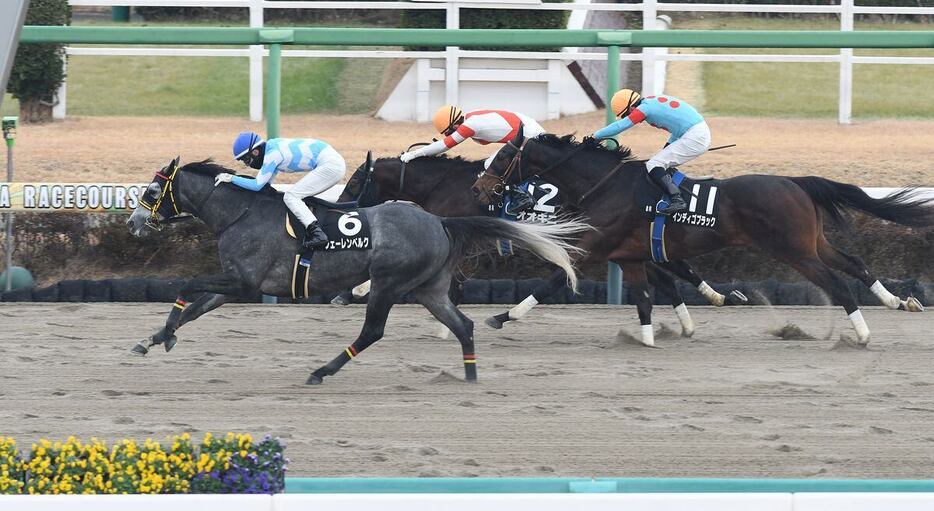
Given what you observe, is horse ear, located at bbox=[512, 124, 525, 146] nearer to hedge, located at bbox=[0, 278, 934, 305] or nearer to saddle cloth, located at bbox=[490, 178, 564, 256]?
saddle cloth, located at bbox=[490, 178, 564, 256]

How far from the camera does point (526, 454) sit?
5973mm

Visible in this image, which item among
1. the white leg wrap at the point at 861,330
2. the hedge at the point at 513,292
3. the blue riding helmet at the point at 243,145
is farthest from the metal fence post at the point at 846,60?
the blue riding helmet at the point at 243,145

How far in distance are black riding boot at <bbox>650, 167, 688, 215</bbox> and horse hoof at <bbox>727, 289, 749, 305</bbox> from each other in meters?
1.15

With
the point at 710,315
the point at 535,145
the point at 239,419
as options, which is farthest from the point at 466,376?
the point at 710,315

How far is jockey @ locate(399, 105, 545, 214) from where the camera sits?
9.12 meters

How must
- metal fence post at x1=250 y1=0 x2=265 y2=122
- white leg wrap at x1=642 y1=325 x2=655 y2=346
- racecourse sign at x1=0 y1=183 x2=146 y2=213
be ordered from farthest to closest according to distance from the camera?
metal fence post at x1=250 y1=0 x2=265 y2=122
racecourse sign at x1=0 y1=183 x2=146 y2=213
white leg wrap at x1=642 y1=325 x2=655 y2=346

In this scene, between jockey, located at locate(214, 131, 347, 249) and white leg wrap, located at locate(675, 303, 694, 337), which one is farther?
white leg wrap, located at locate(675, 303, 694, 337)

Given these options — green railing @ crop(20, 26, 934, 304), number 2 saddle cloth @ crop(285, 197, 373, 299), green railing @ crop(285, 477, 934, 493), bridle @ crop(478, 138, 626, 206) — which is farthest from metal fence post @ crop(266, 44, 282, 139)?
green railing @ crop(285, 477, 934, 493)

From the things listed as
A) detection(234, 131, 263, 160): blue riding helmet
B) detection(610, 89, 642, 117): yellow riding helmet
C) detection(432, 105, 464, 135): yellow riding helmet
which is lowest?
detection(234, 131, 263, 160): blue riding helmet

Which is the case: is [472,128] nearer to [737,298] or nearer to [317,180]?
[317,180]

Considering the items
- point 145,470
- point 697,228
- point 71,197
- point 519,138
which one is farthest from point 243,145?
point 145,470

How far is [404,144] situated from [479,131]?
180 inches

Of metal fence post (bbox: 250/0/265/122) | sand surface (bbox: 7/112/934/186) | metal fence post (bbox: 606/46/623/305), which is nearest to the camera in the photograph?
metal fence post (bbox: 606/46/623/305)

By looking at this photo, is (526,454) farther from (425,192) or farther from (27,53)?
(27,53)
